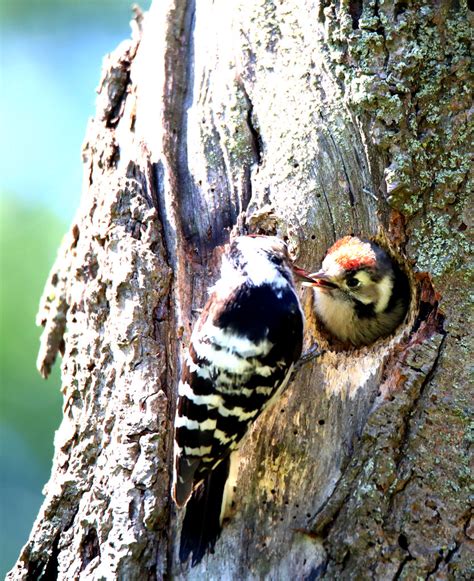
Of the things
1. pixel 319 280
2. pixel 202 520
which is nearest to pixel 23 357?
pixel 319 280

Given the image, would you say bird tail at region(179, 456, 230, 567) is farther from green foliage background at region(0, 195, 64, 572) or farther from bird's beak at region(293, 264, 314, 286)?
green foliage background at region(0, 195, 64, 572)

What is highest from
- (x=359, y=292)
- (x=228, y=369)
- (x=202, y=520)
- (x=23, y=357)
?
(x=359, y=292)

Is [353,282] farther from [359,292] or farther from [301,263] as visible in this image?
[301,263]

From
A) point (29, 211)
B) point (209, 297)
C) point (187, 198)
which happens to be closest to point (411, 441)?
point (209, 297)

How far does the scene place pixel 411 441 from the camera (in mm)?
3002

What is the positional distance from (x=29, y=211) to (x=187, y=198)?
7.68ft

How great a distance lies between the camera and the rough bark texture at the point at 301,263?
9.81 ft

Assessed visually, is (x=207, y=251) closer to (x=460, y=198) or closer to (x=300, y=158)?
(x=300, y=158)

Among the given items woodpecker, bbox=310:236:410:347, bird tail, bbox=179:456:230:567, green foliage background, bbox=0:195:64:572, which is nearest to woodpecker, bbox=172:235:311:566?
bird tail, bbox=179:456:230:567

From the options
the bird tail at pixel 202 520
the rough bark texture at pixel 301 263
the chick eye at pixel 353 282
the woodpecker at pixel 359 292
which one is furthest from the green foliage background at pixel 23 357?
the bird tail at pixel 202 520

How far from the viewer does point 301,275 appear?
3752 mm

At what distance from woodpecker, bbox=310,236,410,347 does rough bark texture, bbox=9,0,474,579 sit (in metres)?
0.12

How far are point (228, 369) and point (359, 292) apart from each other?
3.29 ft

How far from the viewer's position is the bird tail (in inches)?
124
